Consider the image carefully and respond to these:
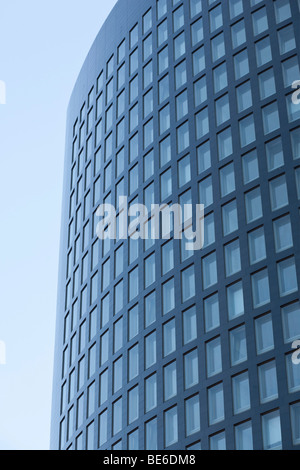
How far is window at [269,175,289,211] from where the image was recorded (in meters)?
60.7

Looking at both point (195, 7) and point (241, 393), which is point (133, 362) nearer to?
point (241, 393)

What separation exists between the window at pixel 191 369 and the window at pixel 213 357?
1.12 m

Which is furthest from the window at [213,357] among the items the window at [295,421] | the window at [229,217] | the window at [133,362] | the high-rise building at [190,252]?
the window at [133,362]

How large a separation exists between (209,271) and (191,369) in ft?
22.6

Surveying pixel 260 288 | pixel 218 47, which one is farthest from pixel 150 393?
pixel 218 47

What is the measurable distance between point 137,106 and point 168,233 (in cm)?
1616

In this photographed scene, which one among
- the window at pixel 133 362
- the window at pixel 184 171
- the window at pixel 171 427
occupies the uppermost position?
the window at pixel 184 171

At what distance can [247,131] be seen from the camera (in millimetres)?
65875

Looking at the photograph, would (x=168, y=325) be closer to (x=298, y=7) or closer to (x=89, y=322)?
(x=89, y=322)

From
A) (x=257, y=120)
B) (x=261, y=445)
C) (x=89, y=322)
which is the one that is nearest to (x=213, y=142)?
(x=257, y=120)

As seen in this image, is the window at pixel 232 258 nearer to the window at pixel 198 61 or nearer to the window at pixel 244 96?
the window at pixel 244 96

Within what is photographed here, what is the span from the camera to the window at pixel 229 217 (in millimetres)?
62656

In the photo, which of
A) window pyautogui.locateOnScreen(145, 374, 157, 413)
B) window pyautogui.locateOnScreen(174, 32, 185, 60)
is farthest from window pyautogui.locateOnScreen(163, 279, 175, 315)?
window pyautogui.locateOnScreen(174, 32, 185, 60)

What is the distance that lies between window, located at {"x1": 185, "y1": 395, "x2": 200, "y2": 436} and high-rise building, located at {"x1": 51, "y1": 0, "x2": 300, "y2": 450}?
12cm
